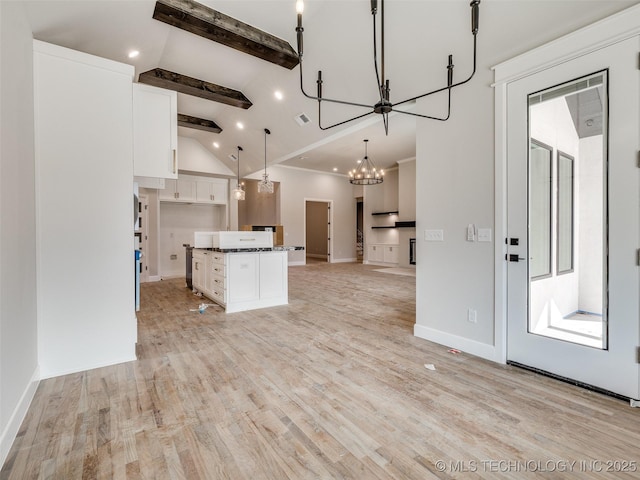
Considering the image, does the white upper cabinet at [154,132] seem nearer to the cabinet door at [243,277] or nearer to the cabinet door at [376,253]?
the cabinet door at [243,277]

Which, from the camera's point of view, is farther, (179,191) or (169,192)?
(179,191)

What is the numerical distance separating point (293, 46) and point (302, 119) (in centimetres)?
126

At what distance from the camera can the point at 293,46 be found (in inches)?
156

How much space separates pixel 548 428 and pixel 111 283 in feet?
10.5

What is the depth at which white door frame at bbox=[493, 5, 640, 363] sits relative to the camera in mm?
1995

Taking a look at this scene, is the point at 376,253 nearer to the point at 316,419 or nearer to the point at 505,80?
the point at 505,80

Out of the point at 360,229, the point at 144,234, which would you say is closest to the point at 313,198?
the point at 360,229

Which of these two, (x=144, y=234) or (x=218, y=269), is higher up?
(x=144, y=234)

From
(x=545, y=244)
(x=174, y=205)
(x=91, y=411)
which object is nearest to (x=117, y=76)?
(x=91, y=411)

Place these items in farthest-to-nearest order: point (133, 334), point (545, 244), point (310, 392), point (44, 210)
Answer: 1. point (133, 334)
2. point (545, 244)
3. point (44, 210)
4. point (310, 392)

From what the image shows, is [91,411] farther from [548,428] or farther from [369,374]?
[548,428]

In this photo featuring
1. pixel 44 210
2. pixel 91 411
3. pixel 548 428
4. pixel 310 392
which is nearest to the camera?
pixel 548 428

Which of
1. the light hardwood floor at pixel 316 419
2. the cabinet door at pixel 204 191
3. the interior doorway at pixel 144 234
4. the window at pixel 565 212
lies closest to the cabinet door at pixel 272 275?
the light hardwood floor at pixel 316 419

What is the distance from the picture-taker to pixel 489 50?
8.16 ft
